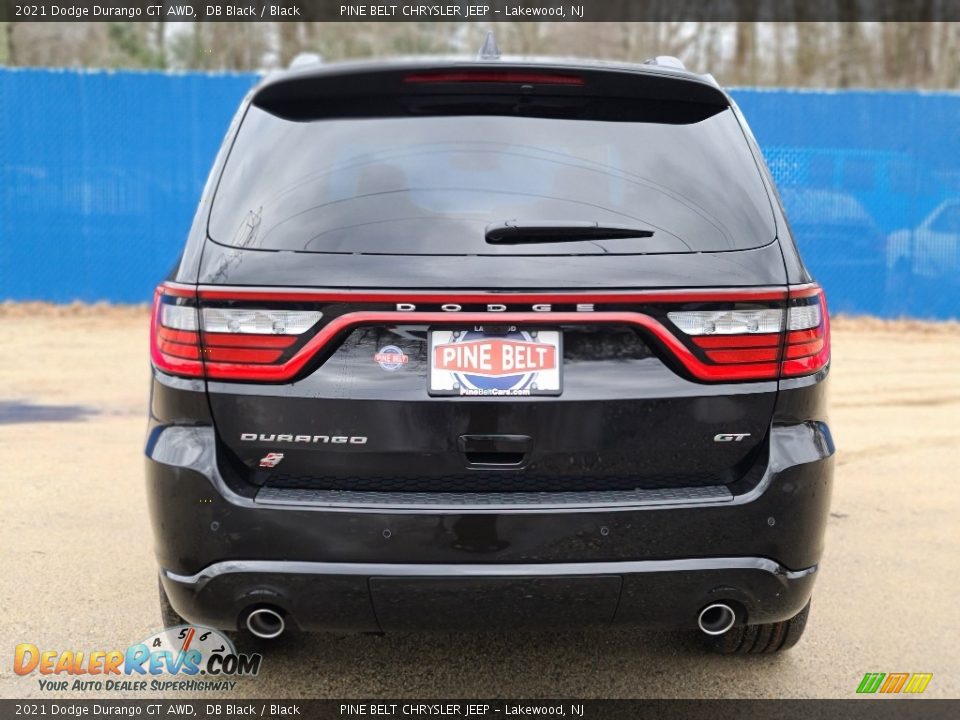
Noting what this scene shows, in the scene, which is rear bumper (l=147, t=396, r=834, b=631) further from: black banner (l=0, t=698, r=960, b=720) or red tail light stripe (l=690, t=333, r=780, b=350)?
black banner (l=0, t=698, r=960, b=720)

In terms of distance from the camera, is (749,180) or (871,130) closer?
(749,180)

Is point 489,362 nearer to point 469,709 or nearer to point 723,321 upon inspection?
point 723,321

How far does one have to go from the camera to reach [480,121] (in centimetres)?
275

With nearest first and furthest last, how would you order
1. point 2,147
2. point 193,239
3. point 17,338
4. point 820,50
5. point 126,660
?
1. point 193,239
2. point 126,660
3. point 17,338
4. point 2,147
5. point 820,50

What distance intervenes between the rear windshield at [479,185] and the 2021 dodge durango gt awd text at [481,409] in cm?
1

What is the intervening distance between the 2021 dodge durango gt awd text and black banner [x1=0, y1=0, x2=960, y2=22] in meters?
19.1

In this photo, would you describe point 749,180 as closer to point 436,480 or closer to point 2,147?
point 436,480

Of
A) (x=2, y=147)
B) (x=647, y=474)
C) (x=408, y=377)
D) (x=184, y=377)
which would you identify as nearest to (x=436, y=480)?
(x=408, y=377)

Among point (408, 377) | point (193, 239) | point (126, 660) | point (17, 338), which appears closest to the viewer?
point (408, 377)

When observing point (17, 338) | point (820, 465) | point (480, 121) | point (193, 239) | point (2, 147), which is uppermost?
point (480, 121)

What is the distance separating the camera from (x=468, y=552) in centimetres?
246

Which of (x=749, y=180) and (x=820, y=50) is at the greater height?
(x=749, y=180)

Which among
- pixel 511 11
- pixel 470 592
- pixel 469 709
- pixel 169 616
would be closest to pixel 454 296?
pixel 470 592

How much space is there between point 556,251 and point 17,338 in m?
9.17
